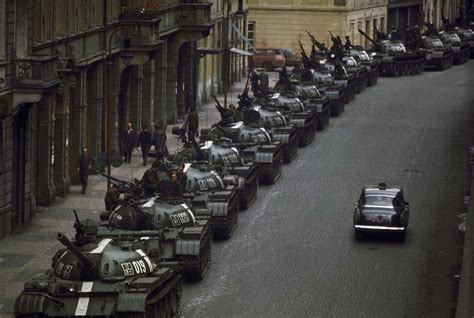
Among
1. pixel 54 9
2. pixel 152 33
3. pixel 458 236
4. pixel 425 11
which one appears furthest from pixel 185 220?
pixel 425 11

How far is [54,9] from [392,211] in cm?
1347

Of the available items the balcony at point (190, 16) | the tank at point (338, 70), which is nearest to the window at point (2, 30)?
the balcony at point (190, 16)

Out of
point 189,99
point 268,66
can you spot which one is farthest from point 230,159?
point 268,66

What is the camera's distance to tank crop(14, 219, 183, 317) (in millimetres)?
33469

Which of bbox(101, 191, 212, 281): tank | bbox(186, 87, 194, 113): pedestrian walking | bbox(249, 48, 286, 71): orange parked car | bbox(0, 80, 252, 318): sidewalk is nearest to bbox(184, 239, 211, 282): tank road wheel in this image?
bbox(101, 191, 212, 281): tank

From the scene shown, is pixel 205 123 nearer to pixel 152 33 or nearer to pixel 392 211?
pixel 152 33

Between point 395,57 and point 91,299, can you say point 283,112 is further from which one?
point 91,299

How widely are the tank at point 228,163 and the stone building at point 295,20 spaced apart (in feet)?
168

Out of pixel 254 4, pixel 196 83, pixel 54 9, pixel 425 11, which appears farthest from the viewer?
pixel 425 11

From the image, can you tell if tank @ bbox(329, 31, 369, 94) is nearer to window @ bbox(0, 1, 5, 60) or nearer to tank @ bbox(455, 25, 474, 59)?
tank @ bbox(455, 25, 474, 59)

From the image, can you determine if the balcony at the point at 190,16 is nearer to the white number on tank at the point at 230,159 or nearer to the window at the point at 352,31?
the white number on tank at the point at 230,159

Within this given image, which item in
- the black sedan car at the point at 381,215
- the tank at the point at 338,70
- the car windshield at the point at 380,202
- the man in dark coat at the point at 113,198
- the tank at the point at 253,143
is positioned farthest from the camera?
the tank at the point at 338,70

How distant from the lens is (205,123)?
73.3 m

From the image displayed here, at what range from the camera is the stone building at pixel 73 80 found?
4691 cm
